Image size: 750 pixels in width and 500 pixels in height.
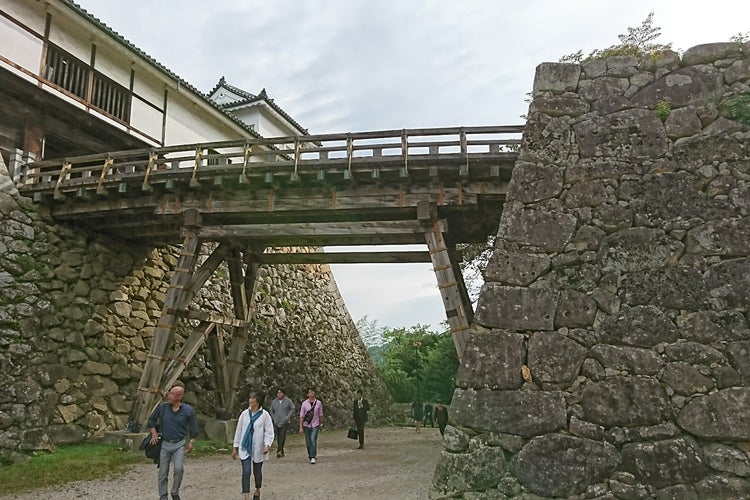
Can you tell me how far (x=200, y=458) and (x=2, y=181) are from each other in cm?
722

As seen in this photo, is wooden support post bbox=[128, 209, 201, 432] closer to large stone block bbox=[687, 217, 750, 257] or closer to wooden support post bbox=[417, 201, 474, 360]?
wooden support post bbox=[417, 201, 474, 360]

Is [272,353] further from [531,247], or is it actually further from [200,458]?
[531,247]

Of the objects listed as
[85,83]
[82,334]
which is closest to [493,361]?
[82,334]

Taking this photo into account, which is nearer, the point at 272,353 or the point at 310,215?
the point at 310,215

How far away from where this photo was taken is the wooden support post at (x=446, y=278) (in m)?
8.67

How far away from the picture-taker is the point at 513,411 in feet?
13.7

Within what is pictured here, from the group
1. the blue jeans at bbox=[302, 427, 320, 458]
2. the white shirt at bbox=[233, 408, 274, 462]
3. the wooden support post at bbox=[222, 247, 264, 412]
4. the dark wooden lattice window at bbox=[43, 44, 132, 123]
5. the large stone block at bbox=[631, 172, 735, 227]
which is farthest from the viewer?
the wooden support post at bbox=[222, 247, 264, 412]

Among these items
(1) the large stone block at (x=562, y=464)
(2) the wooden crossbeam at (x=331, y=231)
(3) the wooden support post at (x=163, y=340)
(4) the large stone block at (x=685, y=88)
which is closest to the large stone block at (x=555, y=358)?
(1) the large stone block at (x=562, y=464)

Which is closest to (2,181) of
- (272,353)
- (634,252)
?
(272,353)

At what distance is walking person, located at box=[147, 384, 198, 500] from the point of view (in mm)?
5332

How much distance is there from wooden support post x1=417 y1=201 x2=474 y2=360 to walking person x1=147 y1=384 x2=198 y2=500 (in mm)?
4652

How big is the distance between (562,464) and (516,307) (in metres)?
1.30

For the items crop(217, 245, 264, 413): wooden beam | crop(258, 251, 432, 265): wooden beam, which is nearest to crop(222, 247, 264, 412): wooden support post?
crop(217, 245, 264, 413): wooden beam

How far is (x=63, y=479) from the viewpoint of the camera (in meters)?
7.54
